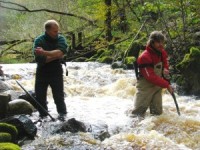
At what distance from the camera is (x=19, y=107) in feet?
23.9

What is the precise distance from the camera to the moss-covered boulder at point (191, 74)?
10.1 m

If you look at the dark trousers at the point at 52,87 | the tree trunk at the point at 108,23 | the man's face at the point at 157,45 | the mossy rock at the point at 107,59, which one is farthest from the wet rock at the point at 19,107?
the tree trunk at the point at 108,23

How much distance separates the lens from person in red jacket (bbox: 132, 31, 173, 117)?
620cm

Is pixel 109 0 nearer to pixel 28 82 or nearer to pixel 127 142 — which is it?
pixel 28 82

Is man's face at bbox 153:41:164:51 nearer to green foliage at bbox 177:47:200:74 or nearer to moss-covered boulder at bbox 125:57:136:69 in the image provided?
green foliage at bbox 177:47:200:74

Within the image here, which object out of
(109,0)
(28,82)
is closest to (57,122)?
(28,82)

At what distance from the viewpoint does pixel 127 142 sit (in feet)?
17.9

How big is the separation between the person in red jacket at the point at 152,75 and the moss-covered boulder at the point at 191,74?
A: 3.57m

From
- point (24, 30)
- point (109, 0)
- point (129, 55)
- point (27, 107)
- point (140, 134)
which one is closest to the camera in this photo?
point (140, 134)

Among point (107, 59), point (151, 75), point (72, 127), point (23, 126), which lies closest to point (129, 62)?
point (107, 59)

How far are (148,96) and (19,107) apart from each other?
106 inches

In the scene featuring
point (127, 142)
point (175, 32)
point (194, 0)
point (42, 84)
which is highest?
point (194, 0)

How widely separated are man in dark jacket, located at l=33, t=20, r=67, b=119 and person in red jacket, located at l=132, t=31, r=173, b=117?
4.76 ft

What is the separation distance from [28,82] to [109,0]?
8.61m
